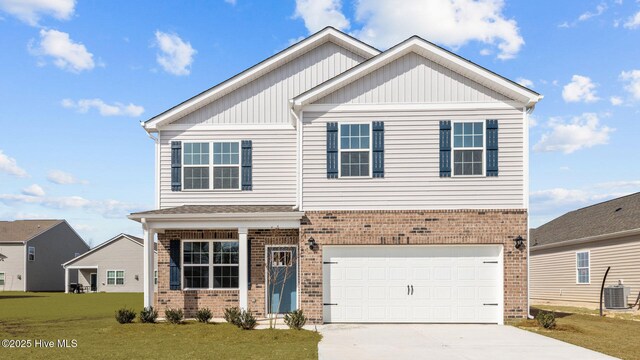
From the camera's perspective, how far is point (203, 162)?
19.0 metres

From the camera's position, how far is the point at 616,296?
22109 mm

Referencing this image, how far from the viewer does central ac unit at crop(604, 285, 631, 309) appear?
72.2 ft

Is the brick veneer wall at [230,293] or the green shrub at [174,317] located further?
the brick veneer wall at [230,293]

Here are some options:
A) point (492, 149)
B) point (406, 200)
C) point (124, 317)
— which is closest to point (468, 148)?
point (492, 149)

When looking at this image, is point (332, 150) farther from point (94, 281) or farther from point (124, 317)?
point (94, 281)

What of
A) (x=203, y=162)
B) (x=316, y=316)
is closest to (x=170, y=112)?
(x=203, y=162)

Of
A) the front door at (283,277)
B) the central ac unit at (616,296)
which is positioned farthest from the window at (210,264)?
the central ac unit at (616,296)

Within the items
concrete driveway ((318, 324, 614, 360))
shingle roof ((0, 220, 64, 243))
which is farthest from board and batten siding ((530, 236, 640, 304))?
shingle roof ((0, 220, 64, 243))

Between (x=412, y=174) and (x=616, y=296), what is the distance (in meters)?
10.6

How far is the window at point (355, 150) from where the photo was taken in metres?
17.1

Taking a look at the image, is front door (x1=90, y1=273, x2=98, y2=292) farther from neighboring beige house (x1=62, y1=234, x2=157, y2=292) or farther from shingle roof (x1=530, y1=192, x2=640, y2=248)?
shingle roof (x1=530, y1=192, x2=640, y2=248)

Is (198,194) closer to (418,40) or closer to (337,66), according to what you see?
(337,66)

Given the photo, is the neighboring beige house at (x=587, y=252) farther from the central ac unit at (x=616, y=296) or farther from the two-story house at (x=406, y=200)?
the two-story house at (x=406, y=200)

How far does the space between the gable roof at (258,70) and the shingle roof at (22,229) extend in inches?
1560
